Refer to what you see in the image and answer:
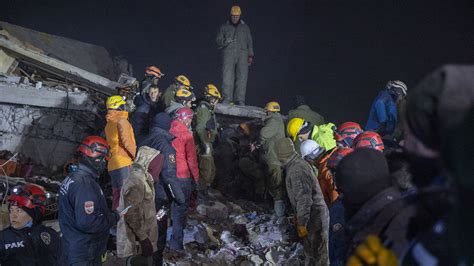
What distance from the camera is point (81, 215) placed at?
361 cm

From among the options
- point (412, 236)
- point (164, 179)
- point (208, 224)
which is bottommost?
point (208, 224)

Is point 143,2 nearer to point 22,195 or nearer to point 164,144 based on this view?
point 164,144

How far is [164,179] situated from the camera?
18.6 ft

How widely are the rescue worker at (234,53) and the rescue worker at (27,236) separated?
22.7ft

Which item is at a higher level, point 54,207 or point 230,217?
point 54,207

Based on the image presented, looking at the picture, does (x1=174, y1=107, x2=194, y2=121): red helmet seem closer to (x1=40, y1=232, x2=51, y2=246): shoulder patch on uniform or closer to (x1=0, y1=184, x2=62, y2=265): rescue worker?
(x1=0, y1=184, x2=62, y2=265): rescue worker

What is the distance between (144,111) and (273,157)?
2594mm

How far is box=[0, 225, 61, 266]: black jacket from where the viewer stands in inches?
130

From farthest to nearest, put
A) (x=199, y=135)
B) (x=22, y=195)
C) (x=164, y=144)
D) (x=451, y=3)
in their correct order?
(x=451, y=3) < (x=199, y=135) < (x=164, y=144) < (x=22, y=195)

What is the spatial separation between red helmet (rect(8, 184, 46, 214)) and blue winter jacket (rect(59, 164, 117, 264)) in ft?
0.66

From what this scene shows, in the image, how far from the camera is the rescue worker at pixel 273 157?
724 centimetres

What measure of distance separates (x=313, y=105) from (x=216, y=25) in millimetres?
6271

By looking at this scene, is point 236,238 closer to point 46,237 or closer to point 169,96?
point 169,96

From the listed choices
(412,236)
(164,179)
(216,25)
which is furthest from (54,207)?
(216,25)
